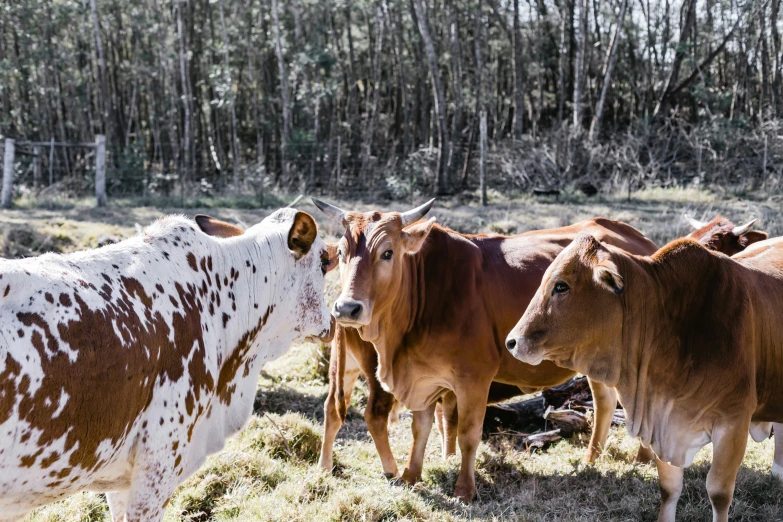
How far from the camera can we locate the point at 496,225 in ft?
41.4

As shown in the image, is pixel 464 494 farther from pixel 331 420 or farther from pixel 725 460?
pixel 725 460

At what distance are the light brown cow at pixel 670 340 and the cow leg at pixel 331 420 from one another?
2.00 meters

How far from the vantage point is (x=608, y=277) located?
382 centimetres

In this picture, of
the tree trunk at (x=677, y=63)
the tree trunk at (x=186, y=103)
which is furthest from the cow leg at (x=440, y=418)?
the tree trunk at (x=677, y=63)

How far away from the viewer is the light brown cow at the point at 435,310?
4.95 metres

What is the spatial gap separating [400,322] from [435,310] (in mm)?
253

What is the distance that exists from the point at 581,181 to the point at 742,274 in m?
15.3

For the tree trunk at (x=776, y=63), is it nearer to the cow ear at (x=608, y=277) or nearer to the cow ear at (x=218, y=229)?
the cow ear at (x=608, y=277)

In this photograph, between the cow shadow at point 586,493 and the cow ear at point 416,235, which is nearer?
the cow shadow at point 586,493

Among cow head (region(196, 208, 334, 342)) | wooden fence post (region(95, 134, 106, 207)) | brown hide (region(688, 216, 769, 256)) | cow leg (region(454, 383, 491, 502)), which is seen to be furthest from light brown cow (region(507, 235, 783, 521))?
wooden fence post (region(95, 134, 106, 207))

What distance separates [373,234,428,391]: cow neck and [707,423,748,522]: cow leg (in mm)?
2047

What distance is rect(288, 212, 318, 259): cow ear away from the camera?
3717 mm

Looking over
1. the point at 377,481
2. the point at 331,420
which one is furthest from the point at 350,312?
the point at 377,481

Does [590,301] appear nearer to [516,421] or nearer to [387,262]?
[387,262]
